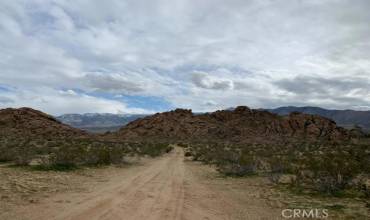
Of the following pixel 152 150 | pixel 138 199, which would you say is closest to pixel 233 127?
pixel 152 150

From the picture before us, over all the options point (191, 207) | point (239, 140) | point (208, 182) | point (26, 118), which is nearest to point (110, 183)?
point (208, 182)

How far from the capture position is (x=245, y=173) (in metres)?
21.7

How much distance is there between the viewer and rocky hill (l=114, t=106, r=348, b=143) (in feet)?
312

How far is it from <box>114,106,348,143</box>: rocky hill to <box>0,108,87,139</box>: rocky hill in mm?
13836

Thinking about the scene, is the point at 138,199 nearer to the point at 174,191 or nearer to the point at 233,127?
the point at 174,191

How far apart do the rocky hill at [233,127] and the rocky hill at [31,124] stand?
45.4 ft

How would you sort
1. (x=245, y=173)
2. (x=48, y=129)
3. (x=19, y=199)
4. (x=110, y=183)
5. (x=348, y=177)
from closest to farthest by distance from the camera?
(x=19, y=199) < (x=348, y=177) < (x=110, y=183) < (x=245, y=173) < (x=48, y=129)

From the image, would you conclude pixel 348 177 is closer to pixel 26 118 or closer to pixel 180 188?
pixel 180 188

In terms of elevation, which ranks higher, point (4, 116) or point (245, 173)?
point (4, 116)

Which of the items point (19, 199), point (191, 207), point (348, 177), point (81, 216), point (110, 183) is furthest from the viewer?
point (110, 183)

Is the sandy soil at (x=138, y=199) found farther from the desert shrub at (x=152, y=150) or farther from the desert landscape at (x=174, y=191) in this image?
the desert shrub at (x=152, y=150)

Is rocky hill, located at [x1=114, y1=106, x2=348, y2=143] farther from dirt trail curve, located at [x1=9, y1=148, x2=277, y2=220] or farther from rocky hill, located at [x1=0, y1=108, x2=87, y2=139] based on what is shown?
dirt trail curve, located at [x1=9, y1=148, x2=277, y2=220]

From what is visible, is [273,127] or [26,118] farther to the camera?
[273,127]

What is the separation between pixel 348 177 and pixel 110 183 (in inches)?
369
